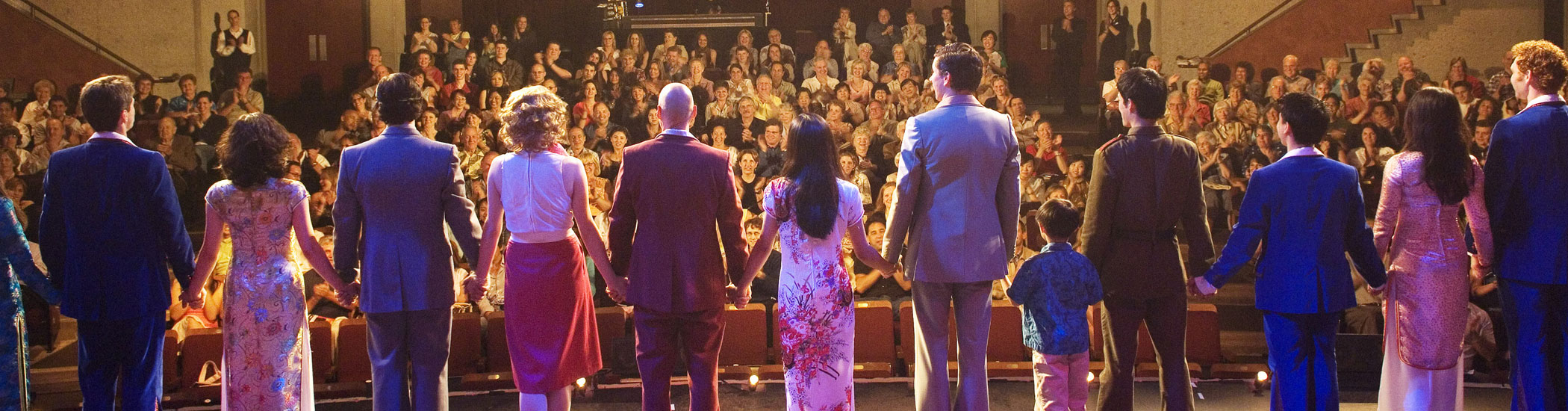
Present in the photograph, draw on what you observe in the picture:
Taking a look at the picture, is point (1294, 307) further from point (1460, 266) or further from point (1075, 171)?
point (1075, 171)

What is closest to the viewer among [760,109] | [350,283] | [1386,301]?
[350,283]

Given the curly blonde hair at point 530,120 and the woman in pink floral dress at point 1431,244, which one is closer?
the curly blonde hair at point 530,120

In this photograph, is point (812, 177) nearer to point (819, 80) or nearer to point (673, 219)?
point (673, 219)

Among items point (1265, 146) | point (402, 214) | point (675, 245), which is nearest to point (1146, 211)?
point (675, 245)

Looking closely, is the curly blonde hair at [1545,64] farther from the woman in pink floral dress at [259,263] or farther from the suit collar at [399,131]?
the woman in pink floral dress at [259,263]

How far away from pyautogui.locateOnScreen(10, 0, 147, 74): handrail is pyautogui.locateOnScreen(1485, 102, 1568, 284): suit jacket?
36.4 ft

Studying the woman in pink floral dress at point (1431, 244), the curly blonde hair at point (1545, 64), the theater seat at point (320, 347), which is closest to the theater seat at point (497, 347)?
the theater seat at point (320, 347)

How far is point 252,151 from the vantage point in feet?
10.2

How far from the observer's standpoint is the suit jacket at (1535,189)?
3.18m

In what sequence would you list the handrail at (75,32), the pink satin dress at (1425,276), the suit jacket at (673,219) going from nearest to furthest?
1. the suit jacket at (673,219)
2. the pink satin dress at (1425,276)
3. the handrail at (75,32)

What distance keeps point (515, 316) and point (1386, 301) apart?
9.08ft

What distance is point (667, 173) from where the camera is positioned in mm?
3002

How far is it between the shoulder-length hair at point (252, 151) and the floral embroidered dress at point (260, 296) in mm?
34

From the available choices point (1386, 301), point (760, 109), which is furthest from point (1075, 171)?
point (1386, 301)
